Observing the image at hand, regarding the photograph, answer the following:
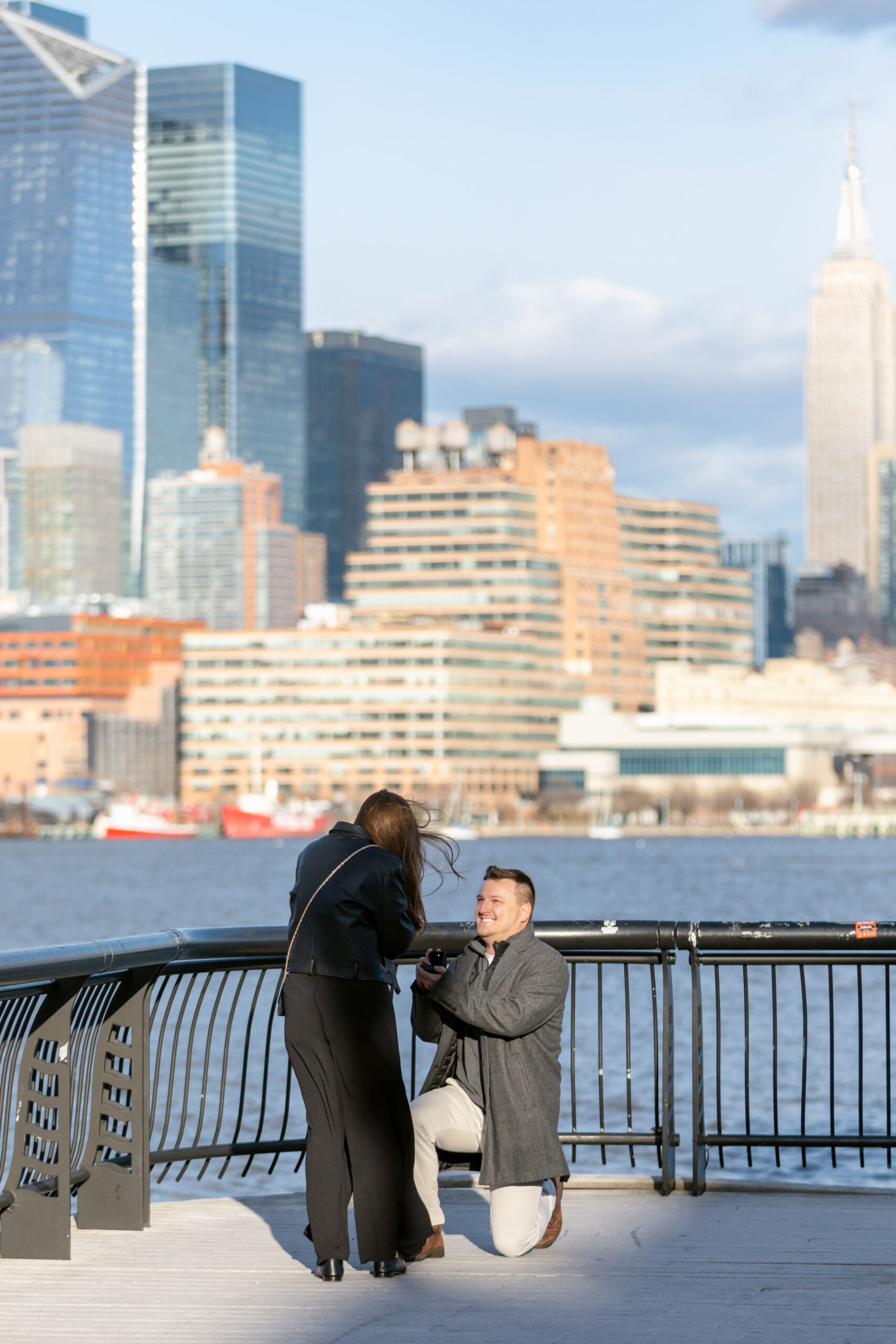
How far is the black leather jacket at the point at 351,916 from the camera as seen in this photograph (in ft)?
27.7

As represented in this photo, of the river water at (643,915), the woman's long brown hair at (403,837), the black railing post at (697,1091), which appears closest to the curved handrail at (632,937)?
the black railing post at (697,1091)

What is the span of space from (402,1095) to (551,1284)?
0.96m

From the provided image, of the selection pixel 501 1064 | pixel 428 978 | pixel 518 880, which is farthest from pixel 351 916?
pixel 501 1064

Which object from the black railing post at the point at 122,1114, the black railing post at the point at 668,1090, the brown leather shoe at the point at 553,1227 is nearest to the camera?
the brown leather shoe at the point at 553,1227

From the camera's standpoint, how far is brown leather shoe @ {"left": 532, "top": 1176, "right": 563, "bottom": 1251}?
907cm

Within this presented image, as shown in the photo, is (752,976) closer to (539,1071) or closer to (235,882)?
(539,1071)

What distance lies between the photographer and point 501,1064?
8.79 metres

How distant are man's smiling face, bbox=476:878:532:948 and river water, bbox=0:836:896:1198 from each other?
0.31 m

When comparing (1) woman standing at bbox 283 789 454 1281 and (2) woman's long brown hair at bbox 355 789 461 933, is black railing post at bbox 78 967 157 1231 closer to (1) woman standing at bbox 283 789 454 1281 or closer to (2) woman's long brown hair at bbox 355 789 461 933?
(1) woman standing at bbox 283 789 454 1281

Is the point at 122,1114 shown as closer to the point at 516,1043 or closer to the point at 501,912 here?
the point at 516,1043

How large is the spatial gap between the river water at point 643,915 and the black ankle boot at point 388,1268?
5.25 ft

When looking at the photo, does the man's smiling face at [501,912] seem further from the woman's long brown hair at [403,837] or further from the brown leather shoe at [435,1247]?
the brown leather shoe at [435,1247]

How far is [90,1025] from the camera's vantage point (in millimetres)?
9812

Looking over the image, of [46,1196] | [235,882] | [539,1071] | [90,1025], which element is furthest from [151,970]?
[235,882]
